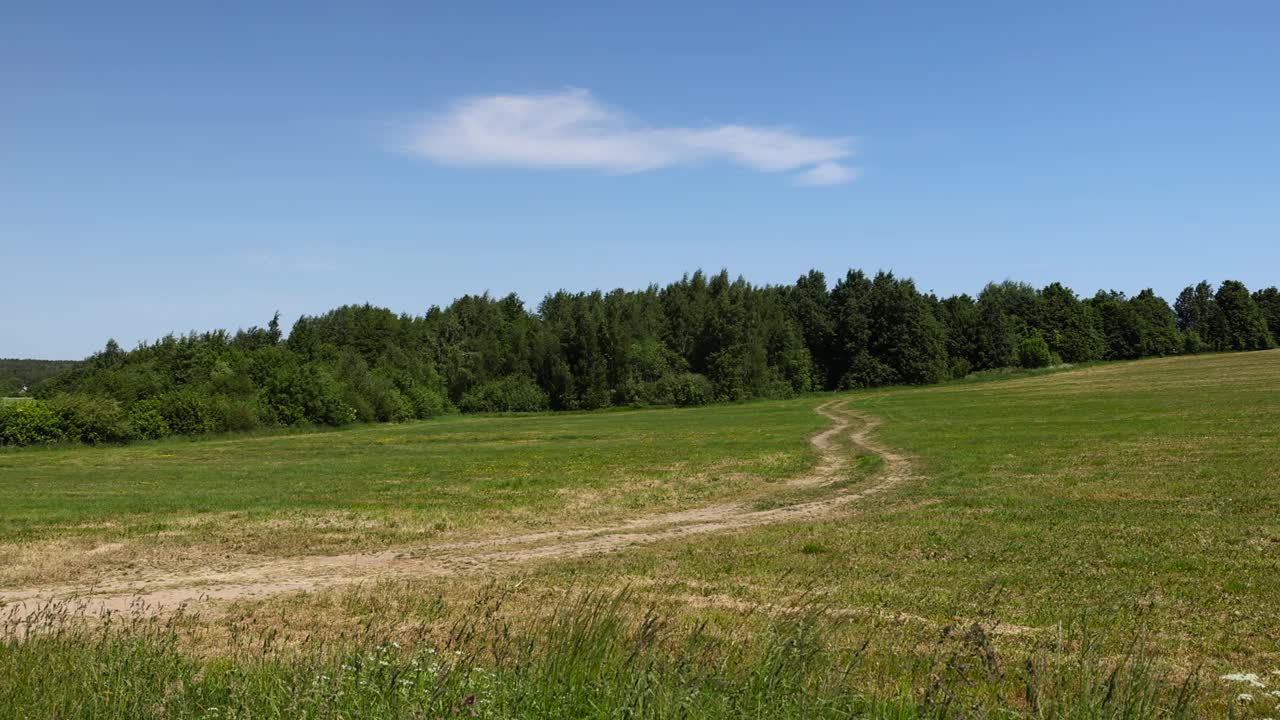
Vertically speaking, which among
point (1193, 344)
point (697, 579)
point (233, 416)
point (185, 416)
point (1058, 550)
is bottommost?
point (1058, 550)

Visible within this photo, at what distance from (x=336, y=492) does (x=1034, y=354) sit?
14121 cm

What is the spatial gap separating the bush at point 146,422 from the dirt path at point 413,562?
74.7 meters

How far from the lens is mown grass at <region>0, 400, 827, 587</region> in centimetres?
2064

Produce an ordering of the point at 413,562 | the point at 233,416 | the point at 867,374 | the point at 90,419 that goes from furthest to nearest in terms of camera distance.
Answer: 1. the point at 867,374
2. the point at 233,416
3. the point at 90,419
4. the point at 413,562

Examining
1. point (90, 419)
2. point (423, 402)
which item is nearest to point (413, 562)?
point (90, 419)

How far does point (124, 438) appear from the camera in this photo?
268 feet

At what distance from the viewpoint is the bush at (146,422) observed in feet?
275

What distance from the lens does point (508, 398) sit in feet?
416

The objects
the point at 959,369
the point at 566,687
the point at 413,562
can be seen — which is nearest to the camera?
the point at 566,687

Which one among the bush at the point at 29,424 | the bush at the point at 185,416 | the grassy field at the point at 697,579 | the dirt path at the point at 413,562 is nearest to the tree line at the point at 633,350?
the bush at the point at 185,416

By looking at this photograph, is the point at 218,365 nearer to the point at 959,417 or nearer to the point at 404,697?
the point at 959,417

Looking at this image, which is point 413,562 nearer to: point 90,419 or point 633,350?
point 90,419

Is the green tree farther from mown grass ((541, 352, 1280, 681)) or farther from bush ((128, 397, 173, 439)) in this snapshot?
bush ((128, 397, 173, 439))

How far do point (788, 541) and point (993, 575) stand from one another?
5.36 meters
